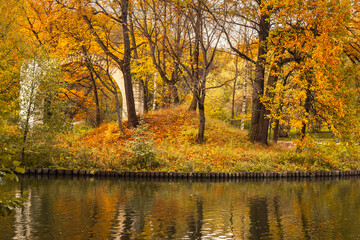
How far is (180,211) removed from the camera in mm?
10391

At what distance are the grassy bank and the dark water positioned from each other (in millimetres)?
1884

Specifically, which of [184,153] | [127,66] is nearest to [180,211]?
[184,153]

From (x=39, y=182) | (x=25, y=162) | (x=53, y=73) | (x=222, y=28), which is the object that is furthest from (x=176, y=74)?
(x=39, y=182)

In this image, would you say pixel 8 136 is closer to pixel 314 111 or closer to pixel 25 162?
pixel 25 162

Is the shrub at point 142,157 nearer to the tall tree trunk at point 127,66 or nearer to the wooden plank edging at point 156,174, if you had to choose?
the wooden plank edging at point 156,174

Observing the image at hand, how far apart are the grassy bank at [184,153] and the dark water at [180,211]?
1.88 metres

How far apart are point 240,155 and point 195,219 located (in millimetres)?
10253

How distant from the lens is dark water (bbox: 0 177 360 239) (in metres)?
8.20

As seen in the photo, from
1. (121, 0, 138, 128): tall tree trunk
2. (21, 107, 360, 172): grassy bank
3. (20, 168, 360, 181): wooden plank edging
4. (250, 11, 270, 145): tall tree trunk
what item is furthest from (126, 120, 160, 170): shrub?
(250, 11, 270, 145): tall tree trunk

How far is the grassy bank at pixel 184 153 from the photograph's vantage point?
17484mm

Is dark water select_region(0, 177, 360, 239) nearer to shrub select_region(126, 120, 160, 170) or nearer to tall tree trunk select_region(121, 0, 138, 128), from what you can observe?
shrub select_region(126, 120, 160, 170)

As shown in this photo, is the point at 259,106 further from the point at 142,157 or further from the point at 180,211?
the point at 180,211

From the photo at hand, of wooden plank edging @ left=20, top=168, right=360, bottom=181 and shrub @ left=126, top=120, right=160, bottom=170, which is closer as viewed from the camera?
wooden plank edging @ left=20, top=168, right=360, bottom=181

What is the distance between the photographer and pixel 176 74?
26.2m
